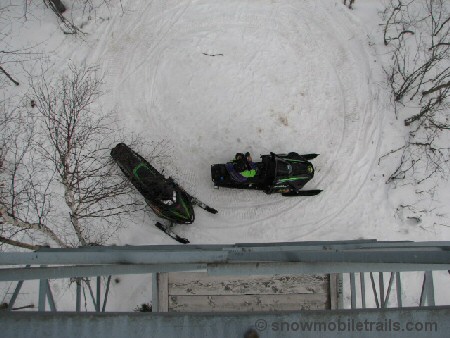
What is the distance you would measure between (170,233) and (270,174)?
8.96 ft

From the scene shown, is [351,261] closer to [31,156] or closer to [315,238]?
[315,238]

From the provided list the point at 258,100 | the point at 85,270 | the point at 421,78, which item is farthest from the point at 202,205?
the point at 421,78

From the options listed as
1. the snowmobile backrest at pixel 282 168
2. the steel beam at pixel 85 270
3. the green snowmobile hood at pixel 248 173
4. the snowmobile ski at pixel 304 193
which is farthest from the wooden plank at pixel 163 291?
the steel beam at pixel 85 270

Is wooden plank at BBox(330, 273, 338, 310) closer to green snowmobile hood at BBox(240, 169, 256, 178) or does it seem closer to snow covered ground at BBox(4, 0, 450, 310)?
snow covered ground at BBox(4, 0, 450, 310)

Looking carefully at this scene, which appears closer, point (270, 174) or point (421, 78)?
point (270, 174)

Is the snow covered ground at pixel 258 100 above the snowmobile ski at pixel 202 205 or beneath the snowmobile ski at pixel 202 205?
above

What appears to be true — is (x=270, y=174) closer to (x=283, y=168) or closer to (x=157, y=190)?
(x=283, y=168)

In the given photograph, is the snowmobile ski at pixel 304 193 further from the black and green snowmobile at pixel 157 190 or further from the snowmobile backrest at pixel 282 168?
the black and green snowmobile at pixel 157 190

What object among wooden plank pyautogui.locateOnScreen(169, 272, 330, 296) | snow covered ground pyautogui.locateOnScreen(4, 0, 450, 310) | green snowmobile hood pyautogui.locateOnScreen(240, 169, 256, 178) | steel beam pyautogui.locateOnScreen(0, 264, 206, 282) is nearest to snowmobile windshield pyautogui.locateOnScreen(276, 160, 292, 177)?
green snowmobile hood pyautogui.locateOnScreen(240, 169, 256, 178)

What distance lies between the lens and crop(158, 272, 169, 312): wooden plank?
7914 mm

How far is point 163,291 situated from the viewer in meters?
7.98

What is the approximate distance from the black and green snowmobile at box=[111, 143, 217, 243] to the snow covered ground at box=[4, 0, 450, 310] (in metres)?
0.42

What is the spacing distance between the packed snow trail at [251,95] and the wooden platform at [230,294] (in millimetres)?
1588

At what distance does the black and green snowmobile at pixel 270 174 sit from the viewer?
9.09 m
